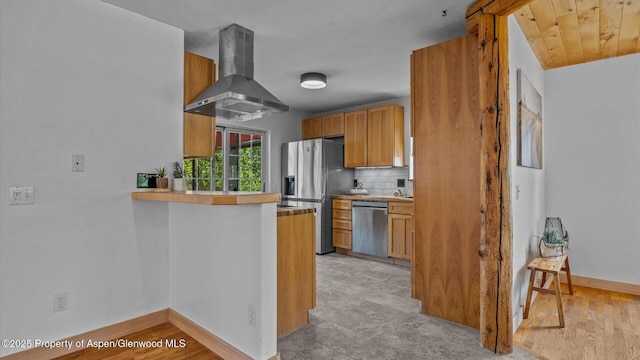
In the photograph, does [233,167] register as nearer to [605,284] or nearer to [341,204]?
[341,204]

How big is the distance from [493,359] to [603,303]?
5.89 ft

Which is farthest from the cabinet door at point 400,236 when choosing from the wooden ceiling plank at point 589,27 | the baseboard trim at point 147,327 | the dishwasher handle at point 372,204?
the baseboard trim at point 147,327

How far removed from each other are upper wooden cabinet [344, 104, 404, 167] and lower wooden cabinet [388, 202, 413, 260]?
778 millimetres

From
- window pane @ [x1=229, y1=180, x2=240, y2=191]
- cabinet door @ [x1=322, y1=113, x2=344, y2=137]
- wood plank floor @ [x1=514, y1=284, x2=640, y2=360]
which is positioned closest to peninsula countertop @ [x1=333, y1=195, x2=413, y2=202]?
cabinet door @ [x1=322, y1=113, x2=344, y2=137]

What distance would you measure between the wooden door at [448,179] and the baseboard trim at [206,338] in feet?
5.25

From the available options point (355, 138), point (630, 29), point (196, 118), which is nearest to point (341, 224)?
point (355, 138)

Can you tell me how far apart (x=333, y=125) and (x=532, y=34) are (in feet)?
10.8

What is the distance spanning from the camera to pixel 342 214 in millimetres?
5230

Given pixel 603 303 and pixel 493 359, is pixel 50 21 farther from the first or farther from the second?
pixel 603 303

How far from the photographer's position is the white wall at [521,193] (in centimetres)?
248

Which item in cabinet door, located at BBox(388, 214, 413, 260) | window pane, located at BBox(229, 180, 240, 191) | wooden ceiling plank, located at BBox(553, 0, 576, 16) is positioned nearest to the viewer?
wooden ceiling plank, located at BBox(553, 0, 576, 16)

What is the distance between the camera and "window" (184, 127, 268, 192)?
4759mm

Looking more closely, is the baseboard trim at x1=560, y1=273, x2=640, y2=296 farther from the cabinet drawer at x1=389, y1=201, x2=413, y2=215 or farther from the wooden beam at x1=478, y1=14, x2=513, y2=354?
the wooden beam at x1=478, y1=14, x2=513, y2=354

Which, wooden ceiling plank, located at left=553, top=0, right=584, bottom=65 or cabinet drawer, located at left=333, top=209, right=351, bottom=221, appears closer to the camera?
wooden ceiling plank, located at left=553, top=0, right=584, bottom=65
